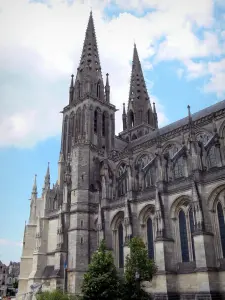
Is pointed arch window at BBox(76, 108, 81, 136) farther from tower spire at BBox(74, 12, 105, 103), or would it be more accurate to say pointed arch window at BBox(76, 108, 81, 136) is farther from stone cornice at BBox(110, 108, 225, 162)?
stone cornice at BBox(110, 108, 225, 162)

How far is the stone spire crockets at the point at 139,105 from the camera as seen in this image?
174ft

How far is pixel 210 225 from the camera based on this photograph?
21.5 m

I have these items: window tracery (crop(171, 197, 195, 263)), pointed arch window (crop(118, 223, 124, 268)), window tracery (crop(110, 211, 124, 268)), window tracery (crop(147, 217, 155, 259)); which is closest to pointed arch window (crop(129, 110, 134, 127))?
window tracery (crop(110, 211, 124, 268))

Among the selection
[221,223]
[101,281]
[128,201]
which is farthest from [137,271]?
→ [128,201]

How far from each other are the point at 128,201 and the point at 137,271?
7648 millimetres

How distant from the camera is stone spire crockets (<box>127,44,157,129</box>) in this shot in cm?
5294

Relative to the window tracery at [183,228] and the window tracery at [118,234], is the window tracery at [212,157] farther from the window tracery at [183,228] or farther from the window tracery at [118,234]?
the window tracery at [118,234]

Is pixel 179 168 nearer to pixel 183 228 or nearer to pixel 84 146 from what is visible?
pixel 183 228

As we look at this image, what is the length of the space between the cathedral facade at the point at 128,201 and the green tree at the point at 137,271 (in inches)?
73.8

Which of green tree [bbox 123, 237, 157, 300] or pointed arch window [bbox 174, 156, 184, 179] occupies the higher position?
pointed arch window [bbox 174, 156, 184, 179]

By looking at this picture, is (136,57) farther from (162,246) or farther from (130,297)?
(130,297)

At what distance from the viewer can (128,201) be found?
1078 inches

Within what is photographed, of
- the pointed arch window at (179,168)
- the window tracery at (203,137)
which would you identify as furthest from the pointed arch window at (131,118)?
the pointed arch window at (179,168)

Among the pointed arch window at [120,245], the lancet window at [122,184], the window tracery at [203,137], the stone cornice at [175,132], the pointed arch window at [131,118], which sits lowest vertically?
the pointed arch window at [120,245]
